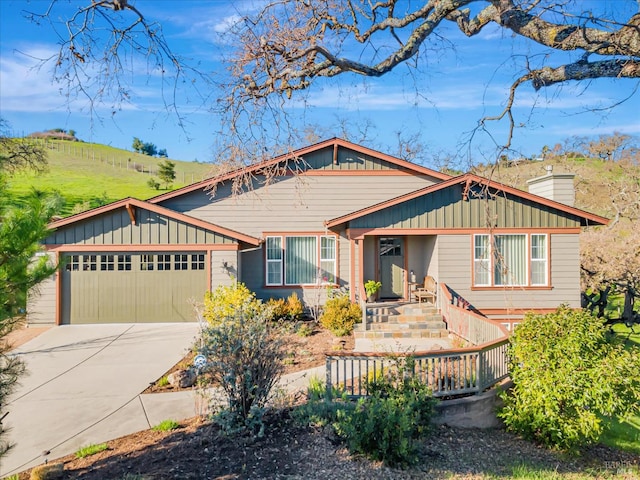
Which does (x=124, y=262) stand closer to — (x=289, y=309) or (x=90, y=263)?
(x=90, y=263)

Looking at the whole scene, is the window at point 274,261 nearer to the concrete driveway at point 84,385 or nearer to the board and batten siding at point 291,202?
the board and batten siding at point 291,202

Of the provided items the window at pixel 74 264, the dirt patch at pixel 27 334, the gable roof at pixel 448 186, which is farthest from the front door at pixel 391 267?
the dirt patch at pixel 27 334

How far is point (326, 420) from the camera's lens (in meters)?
5.83

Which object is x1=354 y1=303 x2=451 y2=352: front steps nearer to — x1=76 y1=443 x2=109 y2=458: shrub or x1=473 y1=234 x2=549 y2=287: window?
x1=473 y1=234 x2=549 y2=287: window

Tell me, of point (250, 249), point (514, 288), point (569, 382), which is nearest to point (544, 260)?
point (514, 288)

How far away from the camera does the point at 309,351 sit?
1044 cm

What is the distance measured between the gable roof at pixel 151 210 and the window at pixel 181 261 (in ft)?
3.61

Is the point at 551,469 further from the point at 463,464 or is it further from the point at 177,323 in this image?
the point at 177,323

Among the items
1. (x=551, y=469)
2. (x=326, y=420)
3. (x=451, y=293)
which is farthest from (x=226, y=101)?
(x=451, y=293)

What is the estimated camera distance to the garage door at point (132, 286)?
44.4ft

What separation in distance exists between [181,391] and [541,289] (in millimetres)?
11199

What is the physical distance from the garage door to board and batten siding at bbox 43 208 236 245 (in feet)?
1.40

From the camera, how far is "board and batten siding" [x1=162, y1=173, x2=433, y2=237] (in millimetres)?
14844

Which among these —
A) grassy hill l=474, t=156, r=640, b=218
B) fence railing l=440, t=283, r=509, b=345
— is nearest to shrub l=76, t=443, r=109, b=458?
fence railing l=440, t=283, r=509, b=345
